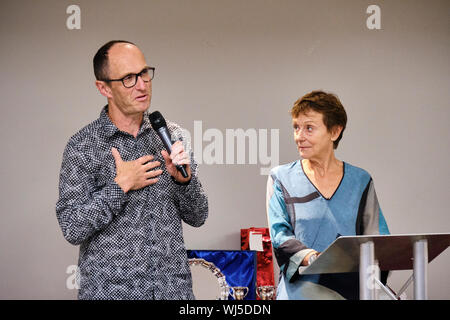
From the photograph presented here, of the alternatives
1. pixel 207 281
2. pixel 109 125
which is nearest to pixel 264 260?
pixel 207 281

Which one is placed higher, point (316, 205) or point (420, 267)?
point (316, 205)

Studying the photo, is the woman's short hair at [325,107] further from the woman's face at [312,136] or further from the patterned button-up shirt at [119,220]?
the patterned button-up shirt at [119,220]

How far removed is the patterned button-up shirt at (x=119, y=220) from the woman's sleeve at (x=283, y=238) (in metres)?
0.44

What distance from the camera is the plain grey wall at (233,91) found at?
169 inches

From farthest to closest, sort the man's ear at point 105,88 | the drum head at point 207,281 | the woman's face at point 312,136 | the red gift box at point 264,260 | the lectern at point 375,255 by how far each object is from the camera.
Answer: the red gift box at point 264,260, the drum head at point 207,281, the woman's face at point 312,136, the man's ear at point 105,88, the lectern at point 375,255

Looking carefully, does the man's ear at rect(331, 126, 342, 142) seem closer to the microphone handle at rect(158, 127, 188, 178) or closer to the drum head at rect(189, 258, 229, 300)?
the microphone handle at rect(158, 127, 188, 178)

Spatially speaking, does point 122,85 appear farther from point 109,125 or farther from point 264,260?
point 264,260

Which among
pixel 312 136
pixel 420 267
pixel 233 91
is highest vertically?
pixel 233 91

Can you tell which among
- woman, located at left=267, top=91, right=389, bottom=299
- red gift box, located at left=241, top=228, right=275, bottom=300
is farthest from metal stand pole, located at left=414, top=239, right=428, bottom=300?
red gift box, located at left=241, top=228, right=275, bottom=300

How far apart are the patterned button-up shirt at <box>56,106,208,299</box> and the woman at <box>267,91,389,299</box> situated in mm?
497

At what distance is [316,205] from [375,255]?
0.57 m

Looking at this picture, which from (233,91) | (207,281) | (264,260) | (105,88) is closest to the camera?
(105,88)

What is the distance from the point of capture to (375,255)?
216cm

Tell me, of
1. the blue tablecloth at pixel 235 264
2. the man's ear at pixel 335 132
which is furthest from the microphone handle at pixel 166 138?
the blue tablecloth at pixel 235 264
